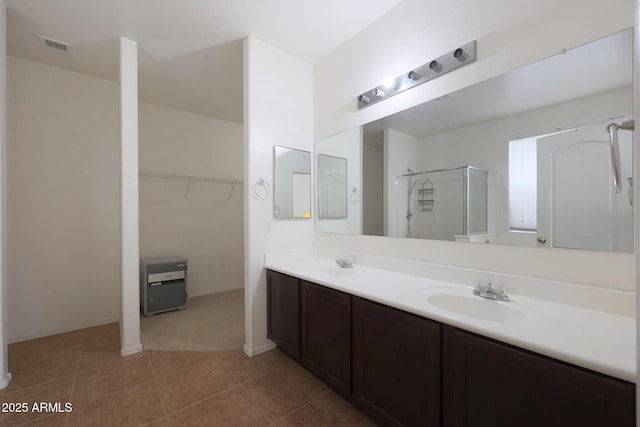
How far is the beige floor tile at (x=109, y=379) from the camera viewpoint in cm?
179

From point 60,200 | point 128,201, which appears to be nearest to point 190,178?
point 60,200

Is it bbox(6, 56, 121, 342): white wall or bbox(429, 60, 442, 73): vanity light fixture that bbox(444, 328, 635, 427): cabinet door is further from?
bbox(6, 56, 121, 342): white wall

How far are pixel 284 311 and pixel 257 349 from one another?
53 centimetres

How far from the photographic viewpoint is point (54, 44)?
94.0 inches

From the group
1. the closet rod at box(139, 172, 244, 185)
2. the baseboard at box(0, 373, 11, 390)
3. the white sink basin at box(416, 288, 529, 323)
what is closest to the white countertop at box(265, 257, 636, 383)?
the white sink basin at box(416, 288, 529, 323)

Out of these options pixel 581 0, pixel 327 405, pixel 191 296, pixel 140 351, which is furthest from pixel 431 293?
pixel 191 296

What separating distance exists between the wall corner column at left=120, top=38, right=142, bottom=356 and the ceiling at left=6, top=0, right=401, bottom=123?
28 centimetres

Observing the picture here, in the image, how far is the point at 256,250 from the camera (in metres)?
2.32

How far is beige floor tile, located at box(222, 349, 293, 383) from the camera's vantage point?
201 centimetres

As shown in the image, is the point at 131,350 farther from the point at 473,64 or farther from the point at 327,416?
the point at 473,64

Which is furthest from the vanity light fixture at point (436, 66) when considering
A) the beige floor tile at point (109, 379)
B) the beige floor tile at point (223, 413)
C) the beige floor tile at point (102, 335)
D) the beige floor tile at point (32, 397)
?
the beige floor tile at point (102, 335)

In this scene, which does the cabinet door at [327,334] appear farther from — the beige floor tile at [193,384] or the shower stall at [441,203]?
the shower stall at [441,203]

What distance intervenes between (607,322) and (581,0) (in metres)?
1.44

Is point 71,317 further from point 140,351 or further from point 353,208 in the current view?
point 353,208
